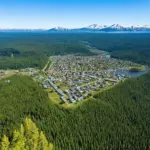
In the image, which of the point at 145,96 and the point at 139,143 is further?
the point at 145,96

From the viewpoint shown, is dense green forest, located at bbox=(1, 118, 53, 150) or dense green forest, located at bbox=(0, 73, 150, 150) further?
dense green forest, located at bbox=(0, 73, 150, 150)

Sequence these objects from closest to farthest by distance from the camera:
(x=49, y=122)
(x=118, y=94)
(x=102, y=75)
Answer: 1. (x=49, y=122)
2. (x=118, y=94)
3. (x=102, y=75)

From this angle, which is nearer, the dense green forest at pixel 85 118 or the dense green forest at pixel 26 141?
the dense green forest at pixel 26 141

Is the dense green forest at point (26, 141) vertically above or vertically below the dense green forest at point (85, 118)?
above

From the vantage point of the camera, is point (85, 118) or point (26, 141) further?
point (85, 118)

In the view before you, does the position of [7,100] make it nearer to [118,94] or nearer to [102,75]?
[118,94]

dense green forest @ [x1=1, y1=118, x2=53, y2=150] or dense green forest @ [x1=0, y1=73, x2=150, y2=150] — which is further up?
dense green forest @ [x1=1, y1=118, x2=53, y2=150]

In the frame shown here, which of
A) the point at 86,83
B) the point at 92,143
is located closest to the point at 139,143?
the point at 92,143

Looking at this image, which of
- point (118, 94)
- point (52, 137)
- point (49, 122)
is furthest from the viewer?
point (118, 94)
